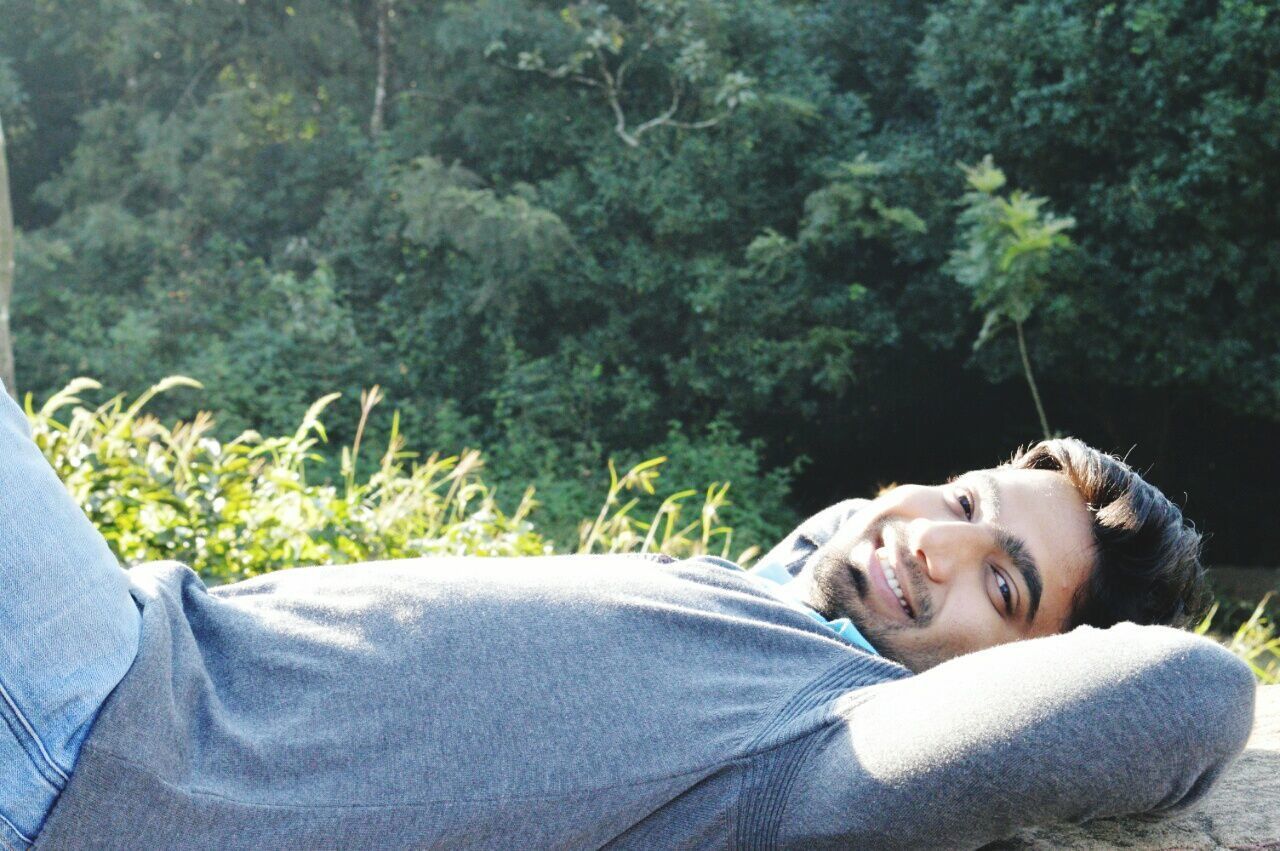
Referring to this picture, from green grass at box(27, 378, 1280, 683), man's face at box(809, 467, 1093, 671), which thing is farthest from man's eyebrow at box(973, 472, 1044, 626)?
green grass at box(27, 378, 1280, 683)

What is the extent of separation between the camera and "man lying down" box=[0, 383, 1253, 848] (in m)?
1.08

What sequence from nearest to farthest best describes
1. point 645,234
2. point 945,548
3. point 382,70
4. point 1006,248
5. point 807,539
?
point 945,548, point 807,539, point 1006,248, point 645,234, point 382,70

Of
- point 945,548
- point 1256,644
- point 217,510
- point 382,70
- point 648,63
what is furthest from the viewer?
point 382,70

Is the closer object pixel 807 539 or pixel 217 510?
pixel 807 539

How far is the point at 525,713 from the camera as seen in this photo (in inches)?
47.9

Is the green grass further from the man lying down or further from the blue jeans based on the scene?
the blue jeans

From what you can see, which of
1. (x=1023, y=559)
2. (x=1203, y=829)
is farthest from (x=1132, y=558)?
(x=1203, y=829)

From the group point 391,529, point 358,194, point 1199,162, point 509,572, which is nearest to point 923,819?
point 509,572

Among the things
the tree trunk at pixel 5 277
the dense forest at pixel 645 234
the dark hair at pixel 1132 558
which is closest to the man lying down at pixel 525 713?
the dark hair at pixel 1132 558

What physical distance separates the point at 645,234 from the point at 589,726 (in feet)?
25.1

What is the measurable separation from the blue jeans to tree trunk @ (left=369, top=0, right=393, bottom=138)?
813 centimetres

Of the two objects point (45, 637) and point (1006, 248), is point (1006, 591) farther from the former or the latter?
point (1006, 248)

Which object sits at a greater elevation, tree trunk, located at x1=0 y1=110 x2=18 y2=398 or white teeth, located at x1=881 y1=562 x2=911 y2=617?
white teeth, located at x1=881 y1=562 x2=911 y2=617

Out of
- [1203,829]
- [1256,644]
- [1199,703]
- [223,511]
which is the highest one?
[1199,703]
